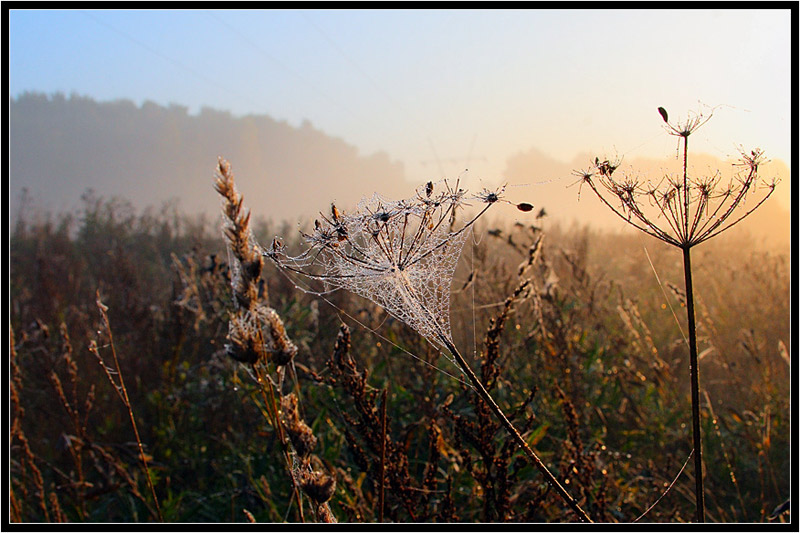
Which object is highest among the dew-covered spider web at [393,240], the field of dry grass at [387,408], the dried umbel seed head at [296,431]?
the dew-covered spider web at [393,240]

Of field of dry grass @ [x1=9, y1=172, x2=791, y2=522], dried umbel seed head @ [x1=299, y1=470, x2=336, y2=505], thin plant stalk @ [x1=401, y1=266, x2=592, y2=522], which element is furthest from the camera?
field of dry grass @ [x1=9, y1=172, x2=791, y2=522]

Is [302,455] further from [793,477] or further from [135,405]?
[135,405]

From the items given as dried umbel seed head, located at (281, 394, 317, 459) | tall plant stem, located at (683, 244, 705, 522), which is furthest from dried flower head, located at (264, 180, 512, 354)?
tall plant stem, located at (683, 244, 705, 522)

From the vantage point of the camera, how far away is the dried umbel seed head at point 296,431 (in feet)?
3.93

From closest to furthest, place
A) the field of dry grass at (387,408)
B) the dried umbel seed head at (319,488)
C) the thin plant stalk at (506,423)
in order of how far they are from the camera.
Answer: the thin plant stalk at (506,423) < the dried umbel seed head at (319,488) < the field of dry grass at (387,408)

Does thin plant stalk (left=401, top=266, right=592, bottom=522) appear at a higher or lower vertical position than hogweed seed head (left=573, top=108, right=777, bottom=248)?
lower

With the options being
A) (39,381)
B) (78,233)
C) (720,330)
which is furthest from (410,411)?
(78,233)

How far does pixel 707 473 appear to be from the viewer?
2.76 meters

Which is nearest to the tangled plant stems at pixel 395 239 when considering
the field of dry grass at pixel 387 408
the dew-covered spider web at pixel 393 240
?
the dew-covered spider web at pixel 393 240

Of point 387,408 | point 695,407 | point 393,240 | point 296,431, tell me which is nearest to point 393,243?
point 393,240

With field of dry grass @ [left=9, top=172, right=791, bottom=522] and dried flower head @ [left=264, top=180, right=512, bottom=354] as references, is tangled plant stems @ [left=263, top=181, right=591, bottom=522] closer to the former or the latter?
dried flower head @ [left=264, top=180, right=512, bottom=354]

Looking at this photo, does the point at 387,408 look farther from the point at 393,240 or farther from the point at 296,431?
the point at 393,240

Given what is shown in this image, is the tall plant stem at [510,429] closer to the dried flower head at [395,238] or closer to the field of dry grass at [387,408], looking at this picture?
the dried flower head at [395,238]

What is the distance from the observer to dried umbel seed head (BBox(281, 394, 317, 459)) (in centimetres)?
120
